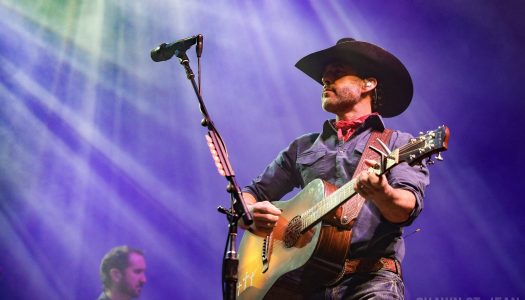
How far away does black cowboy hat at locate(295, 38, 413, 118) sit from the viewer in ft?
12.6

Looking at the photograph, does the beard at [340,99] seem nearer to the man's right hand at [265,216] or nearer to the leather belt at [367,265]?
the man's right hand at [265,216]

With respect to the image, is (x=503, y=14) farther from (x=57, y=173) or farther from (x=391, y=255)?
(x=57, y=173)

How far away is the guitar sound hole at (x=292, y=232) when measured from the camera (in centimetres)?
319

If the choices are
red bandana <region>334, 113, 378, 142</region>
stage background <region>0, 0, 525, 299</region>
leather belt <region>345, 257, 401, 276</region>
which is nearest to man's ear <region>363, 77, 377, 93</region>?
red bandana <region>334, 113, 378, 142</region>

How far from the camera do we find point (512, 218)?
5953 mm

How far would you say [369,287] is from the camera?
2871mm

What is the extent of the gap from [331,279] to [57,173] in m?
6.54

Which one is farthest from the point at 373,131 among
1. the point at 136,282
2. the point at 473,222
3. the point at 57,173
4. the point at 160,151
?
the point at 57,173

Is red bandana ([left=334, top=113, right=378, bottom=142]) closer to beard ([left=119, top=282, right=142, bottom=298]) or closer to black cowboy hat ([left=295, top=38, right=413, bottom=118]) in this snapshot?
black cowboy hat ([left=295, top=38, right=413, bottom=118])

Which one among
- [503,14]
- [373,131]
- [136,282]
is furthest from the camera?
[136,282]

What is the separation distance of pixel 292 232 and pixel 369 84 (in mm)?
1254

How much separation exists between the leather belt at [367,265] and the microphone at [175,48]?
1463mm

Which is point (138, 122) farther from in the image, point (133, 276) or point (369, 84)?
point (369, 84)

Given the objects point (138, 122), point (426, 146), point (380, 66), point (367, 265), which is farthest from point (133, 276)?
point (426, 146)
